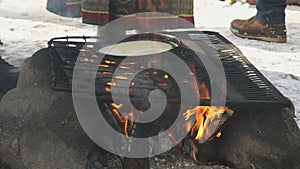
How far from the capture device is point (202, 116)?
5.47ft

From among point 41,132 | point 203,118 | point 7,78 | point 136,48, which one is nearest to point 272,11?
point 136,48

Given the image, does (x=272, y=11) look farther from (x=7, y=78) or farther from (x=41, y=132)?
(x=41, y=132)

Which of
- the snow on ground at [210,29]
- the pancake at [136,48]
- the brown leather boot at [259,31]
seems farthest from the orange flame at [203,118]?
the brown leather boot at [259,31]

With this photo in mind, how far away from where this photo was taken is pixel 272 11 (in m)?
4.14

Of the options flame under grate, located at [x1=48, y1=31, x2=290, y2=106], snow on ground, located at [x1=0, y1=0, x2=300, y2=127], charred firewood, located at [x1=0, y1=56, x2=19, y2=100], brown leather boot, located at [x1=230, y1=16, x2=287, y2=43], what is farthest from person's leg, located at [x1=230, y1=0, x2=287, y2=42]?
charred firewood, located at [x1=0, y1=56, x2=19, y2=100]

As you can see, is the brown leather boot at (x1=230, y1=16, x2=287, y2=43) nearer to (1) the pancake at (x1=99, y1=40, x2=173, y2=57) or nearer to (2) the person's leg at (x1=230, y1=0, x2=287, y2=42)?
(2) the person's leg at (x1=230, y1=0, x2=287, y2=42)

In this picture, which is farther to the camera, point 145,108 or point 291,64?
point 291,64

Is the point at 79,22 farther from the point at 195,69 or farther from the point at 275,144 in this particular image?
the point at 275,144

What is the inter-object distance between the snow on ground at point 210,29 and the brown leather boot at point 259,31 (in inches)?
3.4

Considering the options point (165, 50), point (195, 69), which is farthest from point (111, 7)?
point (195, 69)

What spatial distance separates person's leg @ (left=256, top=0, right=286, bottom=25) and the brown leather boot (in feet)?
0.21

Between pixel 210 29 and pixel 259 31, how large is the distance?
0.73m

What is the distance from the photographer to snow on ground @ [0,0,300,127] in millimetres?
3252

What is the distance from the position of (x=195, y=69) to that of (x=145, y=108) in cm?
43
